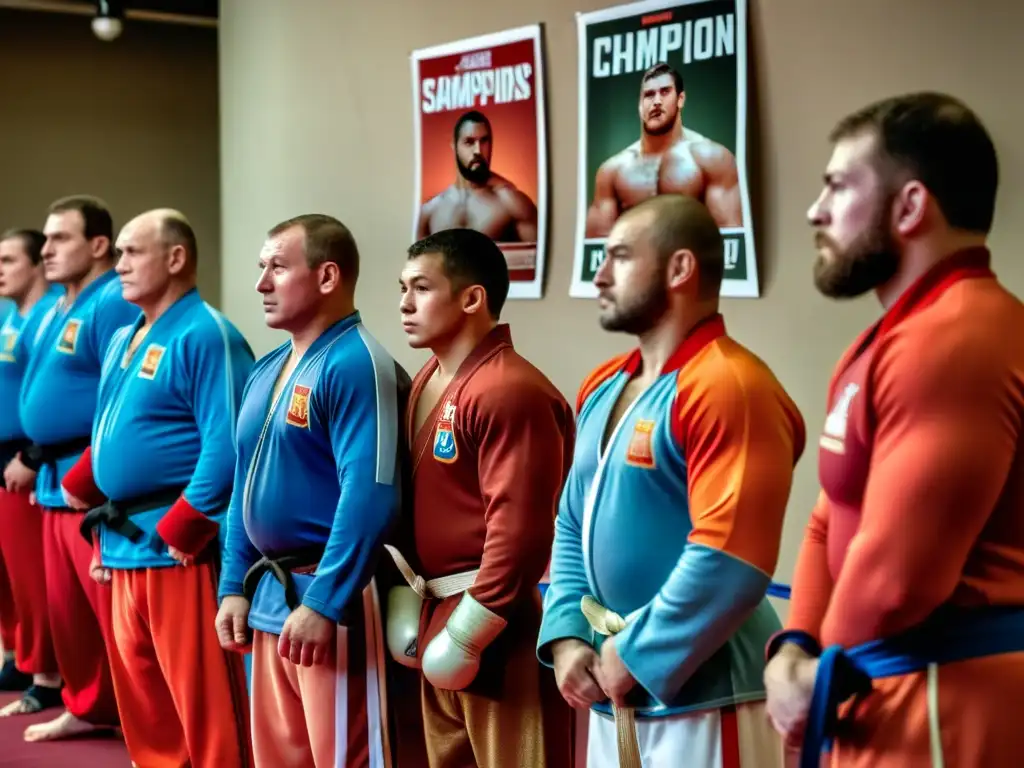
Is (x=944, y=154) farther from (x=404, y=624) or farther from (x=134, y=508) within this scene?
(x=134, y=508)

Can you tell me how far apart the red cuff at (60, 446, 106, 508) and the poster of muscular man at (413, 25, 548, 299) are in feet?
4.15

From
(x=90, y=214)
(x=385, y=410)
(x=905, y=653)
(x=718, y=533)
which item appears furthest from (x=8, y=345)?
(x=905, y=653)

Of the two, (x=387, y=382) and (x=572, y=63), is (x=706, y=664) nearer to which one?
(x=387, y=382)

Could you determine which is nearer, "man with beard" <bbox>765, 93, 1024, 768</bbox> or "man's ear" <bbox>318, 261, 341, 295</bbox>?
"man with beard" <bbox>765, 93, 1024, 768</bbox>

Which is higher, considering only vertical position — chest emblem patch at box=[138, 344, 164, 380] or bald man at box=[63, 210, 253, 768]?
chest emblem patch at box=[138, 344, 164, 380]

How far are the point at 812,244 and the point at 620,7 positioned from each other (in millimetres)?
884

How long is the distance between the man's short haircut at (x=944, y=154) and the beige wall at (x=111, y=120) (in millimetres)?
5979

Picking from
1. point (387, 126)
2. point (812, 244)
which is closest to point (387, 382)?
point (812, 244)

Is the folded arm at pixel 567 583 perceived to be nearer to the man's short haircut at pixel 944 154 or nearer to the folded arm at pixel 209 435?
the man's short haircut at pixel 944 154

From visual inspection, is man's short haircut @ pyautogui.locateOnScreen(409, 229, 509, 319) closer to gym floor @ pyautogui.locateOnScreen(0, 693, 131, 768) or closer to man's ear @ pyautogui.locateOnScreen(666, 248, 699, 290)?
man's ear @ pyautogui.locateOnScreen(666, 248, 699, 290)

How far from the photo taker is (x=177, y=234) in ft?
10.6

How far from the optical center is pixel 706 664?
5.76 ft

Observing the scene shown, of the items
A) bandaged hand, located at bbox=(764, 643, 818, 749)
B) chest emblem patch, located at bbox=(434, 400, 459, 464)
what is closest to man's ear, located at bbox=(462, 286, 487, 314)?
chest emblem patch, located at bbox=(434, 400, 459, 464)

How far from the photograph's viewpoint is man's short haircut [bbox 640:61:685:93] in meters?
3.02
